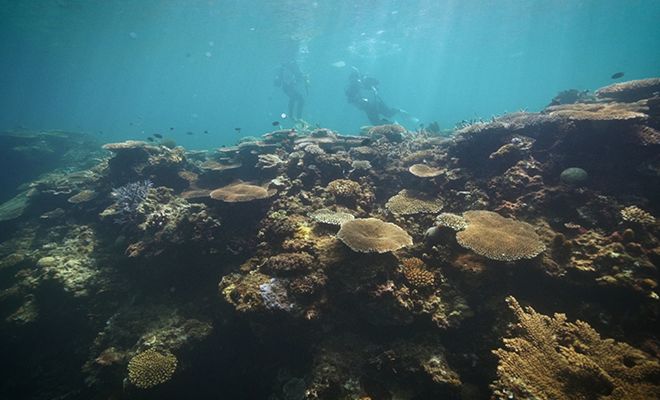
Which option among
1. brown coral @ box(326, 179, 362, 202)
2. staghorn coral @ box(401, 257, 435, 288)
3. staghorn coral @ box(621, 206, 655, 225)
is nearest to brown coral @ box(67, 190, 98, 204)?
brown coral @ box(326, 179, 362, 202)

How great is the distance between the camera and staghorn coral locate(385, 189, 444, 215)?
317 inches

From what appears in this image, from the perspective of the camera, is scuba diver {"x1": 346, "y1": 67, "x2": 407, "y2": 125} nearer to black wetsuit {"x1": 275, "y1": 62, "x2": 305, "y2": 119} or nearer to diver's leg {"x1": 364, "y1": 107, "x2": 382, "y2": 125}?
diver's leg {"x1": 364, "y1": 107, "x2": 382, "y2": 125}

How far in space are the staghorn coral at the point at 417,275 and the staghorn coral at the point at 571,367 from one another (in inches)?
69.6

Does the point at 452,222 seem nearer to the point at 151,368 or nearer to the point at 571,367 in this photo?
the point at 571,367

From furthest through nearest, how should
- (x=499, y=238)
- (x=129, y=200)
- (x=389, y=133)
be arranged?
(x=389, y=133) < (x=129, y=200) < (x=499, y=238)

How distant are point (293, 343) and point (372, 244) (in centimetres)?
251

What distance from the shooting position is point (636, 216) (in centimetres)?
627

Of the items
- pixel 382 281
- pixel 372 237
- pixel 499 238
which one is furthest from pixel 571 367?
pixel 372 237

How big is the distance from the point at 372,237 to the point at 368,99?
97.9 ft

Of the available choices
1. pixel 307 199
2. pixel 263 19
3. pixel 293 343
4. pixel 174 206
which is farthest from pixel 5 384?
pixel 263 19

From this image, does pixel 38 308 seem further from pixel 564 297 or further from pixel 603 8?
pixel 603 8

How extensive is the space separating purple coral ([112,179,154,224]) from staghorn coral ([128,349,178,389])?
5.42 meters

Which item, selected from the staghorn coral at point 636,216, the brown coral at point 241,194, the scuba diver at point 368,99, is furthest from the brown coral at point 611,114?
the scuba diver at point 368,99

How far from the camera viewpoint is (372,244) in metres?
6.11
